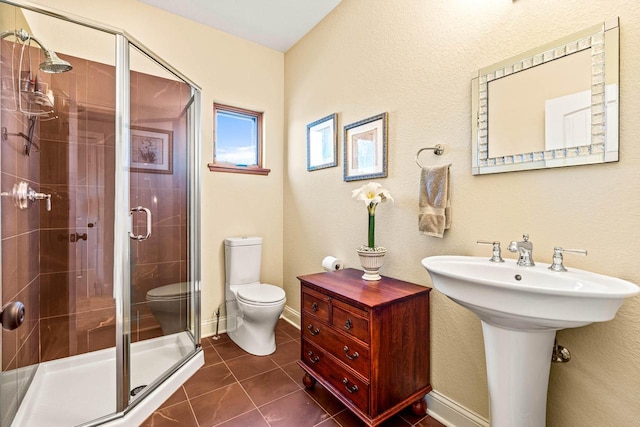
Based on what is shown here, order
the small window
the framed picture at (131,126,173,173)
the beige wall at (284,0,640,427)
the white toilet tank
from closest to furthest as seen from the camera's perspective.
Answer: the beige wall at (284,0,640,427) → the framed picture at (131,126,173,173) → the white toilet tank → the small window

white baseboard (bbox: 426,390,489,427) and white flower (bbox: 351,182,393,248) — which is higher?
white flower (bbox: 351,182,393,248)

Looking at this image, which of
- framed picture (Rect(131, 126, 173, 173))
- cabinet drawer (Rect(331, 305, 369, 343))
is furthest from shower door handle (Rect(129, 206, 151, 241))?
cabinet drawer (Rect(331, 305, 369, 343))

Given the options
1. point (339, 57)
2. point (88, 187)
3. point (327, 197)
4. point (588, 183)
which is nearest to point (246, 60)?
point (339, 57)

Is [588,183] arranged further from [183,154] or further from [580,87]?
[183,154]

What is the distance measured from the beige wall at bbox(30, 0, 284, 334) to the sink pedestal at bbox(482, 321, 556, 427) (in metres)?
2.26

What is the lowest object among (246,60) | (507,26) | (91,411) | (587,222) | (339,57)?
(91,411)

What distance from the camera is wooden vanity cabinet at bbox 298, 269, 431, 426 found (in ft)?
4.75

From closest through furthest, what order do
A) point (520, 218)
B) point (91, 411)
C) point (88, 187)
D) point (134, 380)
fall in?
point (520, 218) → point (91, 411) → point (134, 380) → point (88, 187)

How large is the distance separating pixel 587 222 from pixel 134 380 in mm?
2413

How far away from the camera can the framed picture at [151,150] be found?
203cm

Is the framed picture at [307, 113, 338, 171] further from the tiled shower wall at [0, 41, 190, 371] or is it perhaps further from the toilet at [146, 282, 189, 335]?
the toilet at [146, 282, 189, 335]

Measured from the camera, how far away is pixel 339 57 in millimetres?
2406

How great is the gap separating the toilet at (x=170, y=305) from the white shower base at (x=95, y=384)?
94mm

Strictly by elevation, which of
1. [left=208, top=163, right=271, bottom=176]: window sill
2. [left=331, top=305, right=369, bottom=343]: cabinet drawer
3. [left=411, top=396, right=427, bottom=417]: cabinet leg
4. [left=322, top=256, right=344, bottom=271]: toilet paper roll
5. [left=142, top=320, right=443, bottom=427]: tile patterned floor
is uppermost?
[left=208, top=163, right=271, bottom=176]: window sill
